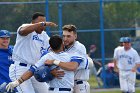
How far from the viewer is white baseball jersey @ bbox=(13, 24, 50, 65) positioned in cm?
1048

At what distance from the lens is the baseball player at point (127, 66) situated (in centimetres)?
1698

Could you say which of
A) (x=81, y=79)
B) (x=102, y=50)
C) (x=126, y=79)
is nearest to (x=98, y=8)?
(x=102, y=50)

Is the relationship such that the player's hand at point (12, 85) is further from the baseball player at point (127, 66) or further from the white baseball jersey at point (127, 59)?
the white baseball jersey at point (127, 59)

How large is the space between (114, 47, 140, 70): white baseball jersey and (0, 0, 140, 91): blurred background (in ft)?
13.8

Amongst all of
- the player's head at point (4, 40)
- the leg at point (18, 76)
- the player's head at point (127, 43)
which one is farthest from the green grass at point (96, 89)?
the leg at point (18, 76)

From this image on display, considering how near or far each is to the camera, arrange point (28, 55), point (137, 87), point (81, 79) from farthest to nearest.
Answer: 1. point (137, 87)
2. point (28, 55)
3. point (81, 79)

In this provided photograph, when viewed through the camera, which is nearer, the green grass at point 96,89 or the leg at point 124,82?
the leg at point 124,82

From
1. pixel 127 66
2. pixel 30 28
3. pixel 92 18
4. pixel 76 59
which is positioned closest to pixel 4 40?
pixel 30 28

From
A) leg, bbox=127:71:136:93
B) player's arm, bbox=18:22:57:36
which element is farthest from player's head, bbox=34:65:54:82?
leg, bbox=127:71:136:93

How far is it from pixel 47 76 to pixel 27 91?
164 centimetres

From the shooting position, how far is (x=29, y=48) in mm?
10492

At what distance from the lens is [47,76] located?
8.91 meters

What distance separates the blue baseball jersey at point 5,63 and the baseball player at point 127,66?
20.1 ft

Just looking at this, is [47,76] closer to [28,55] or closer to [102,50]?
[28,55]
